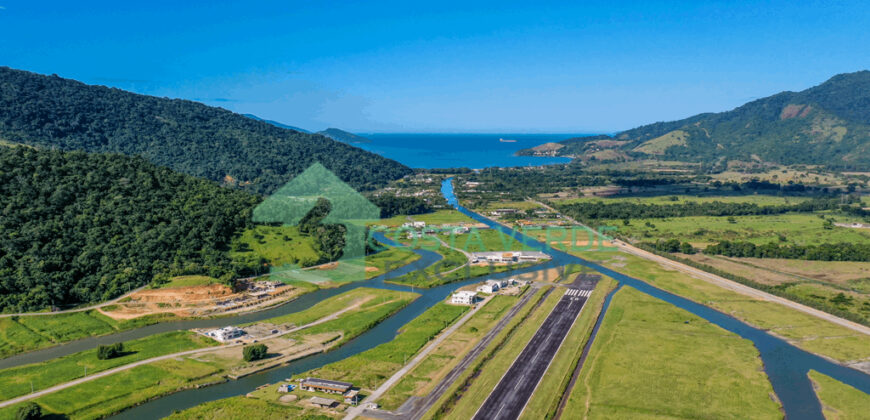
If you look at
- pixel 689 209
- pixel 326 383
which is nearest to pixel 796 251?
pixel 689 209

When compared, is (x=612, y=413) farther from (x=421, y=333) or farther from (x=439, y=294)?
(x=439, y=294)

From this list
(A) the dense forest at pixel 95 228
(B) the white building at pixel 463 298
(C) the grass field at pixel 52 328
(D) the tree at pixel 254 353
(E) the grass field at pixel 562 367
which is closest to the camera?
(E) the grass field at pixel 562 367

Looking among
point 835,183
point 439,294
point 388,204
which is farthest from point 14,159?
point 835,183

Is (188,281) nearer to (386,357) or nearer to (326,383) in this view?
(386,357)

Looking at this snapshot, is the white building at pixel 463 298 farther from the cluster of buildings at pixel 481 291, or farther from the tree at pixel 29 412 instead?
the tree at pixel 29 412

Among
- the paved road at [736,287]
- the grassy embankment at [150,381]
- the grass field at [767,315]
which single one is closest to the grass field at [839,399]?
the grass field at [767,315]
